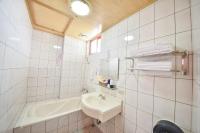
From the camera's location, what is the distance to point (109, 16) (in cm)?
146

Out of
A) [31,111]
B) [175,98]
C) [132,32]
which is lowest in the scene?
[31,111]

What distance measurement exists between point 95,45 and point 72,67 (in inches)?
35.3

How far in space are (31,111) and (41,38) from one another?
1.61m

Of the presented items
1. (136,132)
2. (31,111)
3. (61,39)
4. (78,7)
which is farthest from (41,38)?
(136,132)

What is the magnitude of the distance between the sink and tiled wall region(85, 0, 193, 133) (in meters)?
0.16

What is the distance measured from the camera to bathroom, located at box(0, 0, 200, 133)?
82 cm

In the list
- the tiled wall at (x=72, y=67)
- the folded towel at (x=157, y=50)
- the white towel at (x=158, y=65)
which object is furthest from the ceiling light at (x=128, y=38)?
the tiled wall at (x=72, y=67)

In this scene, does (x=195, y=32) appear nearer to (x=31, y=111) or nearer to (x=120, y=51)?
(x=120, y=51)

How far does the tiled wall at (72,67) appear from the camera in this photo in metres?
2.44

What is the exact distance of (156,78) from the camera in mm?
1025

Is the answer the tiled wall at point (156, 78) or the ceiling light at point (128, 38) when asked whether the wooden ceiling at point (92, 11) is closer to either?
the tiled wall at point (156, 78)

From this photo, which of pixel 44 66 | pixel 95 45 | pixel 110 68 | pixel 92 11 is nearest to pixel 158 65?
pixel 110 68

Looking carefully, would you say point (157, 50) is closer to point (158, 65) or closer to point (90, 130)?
point (158, 65)

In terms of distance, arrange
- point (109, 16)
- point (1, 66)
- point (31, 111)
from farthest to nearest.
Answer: point (31, 111) < point (109, 16) < point (1, 66)
